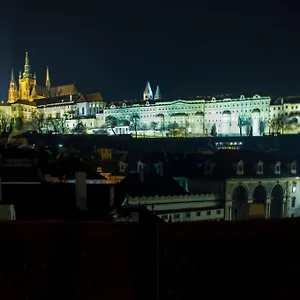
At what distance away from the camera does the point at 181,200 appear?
63.9ft

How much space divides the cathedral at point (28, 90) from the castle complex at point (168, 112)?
6282 mm

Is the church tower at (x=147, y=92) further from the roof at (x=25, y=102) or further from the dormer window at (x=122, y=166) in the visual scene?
the dormer window at (x=122, y=166)

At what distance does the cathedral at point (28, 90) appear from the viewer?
5536 inches

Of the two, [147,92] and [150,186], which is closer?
[150,186]

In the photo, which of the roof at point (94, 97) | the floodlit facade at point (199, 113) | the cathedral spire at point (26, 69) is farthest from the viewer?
the cathedral spire at point (26, 69)

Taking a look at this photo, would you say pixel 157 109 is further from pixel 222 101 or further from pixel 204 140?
pixel 204 140

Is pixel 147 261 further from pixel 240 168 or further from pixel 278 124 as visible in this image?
pixel 278 124

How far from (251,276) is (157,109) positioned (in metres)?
123

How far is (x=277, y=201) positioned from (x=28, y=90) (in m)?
131

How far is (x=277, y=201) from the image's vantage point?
2697cm

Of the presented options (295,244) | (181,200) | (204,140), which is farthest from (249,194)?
(204,140)

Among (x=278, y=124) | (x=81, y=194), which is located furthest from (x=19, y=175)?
(x=278, y=124)

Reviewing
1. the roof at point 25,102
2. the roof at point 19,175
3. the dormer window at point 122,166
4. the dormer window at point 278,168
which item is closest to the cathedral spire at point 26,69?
the roof at point 25,102

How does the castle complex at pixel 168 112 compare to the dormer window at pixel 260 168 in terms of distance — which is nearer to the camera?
the dormer window at pixel 260 168
